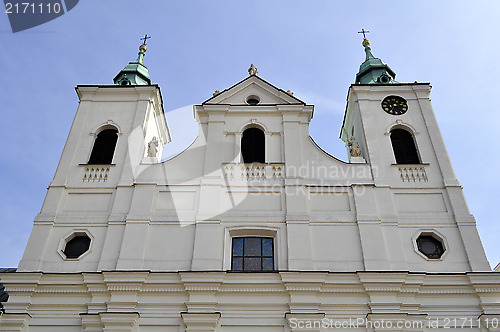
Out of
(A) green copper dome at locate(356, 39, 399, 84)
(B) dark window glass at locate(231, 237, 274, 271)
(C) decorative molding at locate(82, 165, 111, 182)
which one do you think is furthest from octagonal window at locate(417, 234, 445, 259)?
(C) decorative molding at locate(82, 165, 111, 182)

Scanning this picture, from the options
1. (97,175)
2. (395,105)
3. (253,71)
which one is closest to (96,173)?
(97,175)

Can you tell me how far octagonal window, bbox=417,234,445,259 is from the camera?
1245 cm

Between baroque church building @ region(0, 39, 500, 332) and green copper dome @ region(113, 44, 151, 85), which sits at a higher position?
green copper dome @ region(113, 44, 151, 85)

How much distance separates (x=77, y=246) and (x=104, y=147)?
3527 millimetres

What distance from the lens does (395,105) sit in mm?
16047

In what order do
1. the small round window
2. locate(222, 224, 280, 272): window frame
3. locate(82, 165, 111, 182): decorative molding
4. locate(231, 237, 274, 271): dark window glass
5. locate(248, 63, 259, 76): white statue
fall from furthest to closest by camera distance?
1. locate(248, 63, 259, 76): white statue
2. the small round window
3. locate(82, 165, 111, 182): decorative molding
4. locate(231, 237, 274, 271): dark window glass
5. locate(222, 224, 280, 272): window frame

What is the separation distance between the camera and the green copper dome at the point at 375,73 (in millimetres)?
17828

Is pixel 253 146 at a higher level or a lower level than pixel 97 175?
higher

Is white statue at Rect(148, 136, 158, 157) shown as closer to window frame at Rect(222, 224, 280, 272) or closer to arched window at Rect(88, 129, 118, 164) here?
arched window at Rect(88, 129, 118, 164)

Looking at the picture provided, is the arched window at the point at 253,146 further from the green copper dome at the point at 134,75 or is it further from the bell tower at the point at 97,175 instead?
the green copper dome at the point at 134,75

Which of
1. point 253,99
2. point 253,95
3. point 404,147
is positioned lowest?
point 404,147

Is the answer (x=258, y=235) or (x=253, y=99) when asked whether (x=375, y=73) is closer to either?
(x=253, y=99)

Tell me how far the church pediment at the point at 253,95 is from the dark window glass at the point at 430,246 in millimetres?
5725

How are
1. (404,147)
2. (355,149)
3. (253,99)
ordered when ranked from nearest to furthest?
1. (355,149)
2. (404,147)
3. (253,99)
